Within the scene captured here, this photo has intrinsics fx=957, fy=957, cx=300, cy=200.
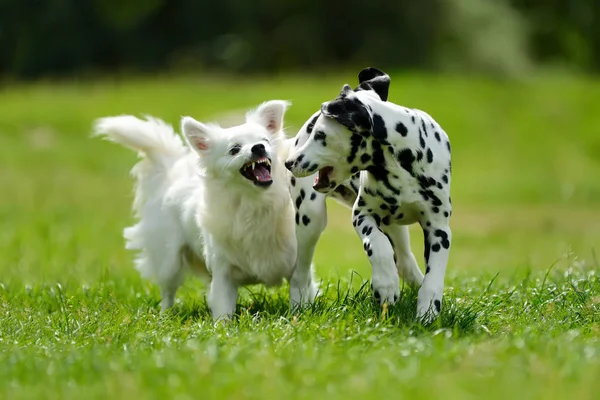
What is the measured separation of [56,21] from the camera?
38.9 meters

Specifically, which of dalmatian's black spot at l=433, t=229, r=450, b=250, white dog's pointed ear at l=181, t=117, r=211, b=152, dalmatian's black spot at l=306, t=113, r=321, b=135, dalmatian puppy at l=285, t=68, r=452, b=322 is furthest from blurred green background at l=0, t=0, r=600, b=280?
white dog's pointed ear at l=181, t=117, r=211, b=152

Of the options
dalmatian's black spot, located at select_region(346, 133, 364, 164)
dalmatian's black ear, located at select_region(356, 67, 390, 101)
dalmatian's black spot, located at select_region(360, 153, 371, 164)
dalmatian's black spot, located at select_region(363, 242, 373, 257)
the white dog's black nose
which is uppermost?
dalmatian's black ear, located at select_region(356, 67, 390, 101)

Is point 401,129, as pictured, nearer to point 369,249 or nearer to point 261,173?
point 369,249

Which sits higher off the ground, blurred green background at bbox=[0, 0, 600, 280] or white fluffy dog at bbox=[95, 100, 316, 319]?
white fluffy dog at bbox=[95, 100, 316, 319]

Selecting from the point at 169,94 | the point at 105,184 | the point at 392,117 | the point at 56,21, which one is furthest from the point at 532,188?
the point at 56,21

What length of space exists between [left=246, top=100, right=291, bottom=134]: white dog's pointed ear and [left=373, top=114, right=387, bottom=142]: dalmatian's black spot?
166cm

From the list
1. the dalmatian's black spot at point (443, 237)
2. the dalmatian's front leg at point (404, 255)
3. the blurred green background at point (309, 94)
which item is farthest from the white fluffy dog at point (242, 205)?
the blurred green background at point (309, 94)

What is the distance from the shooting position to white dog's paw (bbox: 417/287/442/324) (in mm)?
6363

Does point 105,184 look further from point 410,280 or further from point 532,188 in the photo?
point 410,280

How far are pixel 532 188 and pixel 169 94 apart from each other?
11.6 metres

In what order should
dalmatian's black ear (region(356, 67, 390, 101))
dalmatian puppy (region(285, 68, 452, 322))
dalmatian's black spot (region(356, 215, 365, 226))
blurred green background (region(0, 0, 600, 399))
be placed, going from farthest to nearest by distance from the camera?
dalmatian's black ear (region(356, 67, 390, 101)) < dalmatian's black spot (region(356, 215, 365, 226)) < dalmatian puppy (region(285, 68, 452, 322)) < blurred green background (region(0, 0, 600, 399))

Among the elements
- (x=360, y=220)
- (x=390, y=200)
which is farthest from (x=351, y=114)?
(x=360, y=220)

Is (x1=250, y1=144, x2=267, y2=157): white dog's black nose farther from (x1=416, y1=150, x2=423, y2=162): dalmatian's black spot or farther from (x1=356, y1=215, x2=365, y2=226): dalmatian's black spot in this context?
(x1=416, y1=150, x2=423, y2=162): dalmatian's black spot

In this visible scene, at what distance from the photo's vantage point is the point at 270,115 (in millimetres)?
7984
